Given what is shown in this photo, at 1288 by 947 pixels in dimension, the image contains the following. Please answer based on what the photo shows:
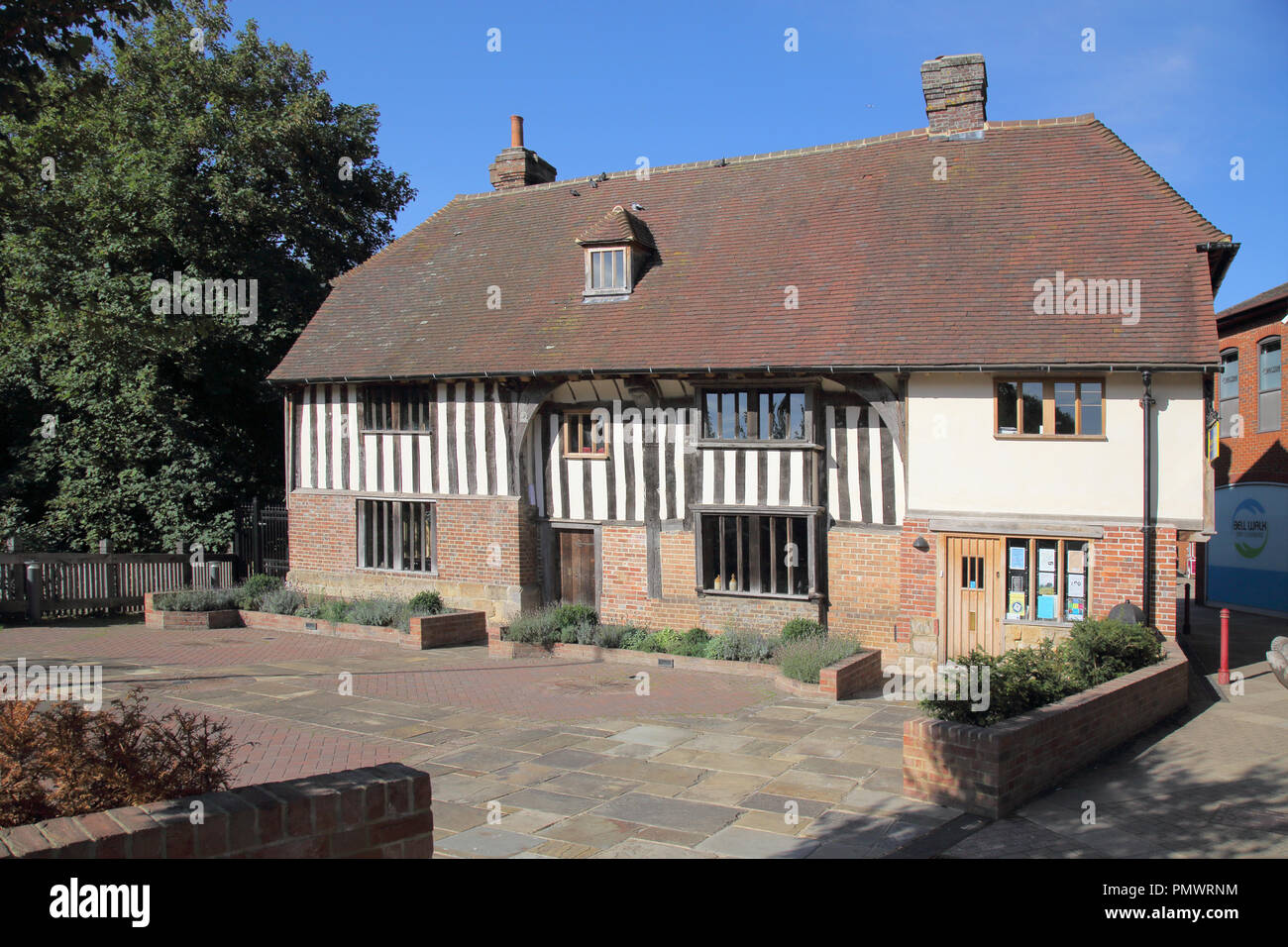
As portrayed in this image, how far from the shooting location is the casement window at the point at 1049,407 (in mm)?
13508

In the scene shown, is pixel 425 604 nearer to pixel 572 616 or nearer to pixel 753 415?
pixel 572 616

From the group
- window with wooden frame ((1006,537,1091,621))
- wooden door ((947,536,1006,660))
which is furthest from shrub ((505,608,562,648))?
window with wooden frame ((1006,537,1091,621))

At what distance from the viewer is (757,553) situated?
15.8m

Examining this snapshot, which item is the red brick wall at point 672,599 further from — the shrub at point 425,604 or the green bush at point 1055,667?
the green bush at point 1055,667

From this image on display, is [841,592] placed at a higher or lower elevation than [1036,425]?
lower

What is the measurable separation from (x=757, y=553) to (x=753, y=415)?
2318mm

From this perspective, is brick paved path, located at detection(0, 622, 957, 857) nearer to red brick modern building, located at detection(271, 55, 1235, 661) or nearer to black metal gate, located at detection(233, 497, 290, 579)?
red brick modern building, located at detection(271, 55, 1235, 661)

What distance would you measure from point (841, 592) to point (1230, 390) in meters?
14.8

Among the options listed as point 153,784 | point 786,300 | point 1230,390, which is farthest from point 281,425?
point 1230,390

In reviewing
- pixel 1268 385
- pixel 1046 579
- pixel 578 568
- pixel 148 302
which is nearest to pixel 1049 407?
pixel 1046 579

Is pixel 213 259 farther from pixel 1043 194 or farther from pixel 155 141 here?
pixel 1043 194

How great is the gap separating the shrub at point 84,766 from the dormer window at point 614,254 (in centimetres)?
1370

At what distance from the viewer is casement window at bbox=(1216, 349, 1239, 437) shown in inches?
909

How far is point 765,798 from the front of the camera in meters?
8.58
